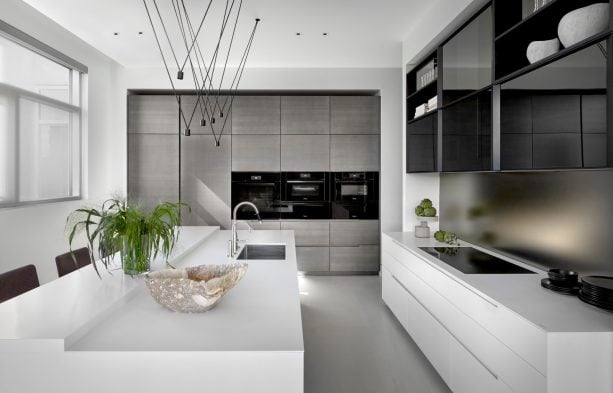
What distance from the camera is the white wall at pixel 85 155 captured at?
3311mm

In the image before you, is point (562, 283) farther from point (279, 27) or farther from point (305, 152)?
point (305, 152)

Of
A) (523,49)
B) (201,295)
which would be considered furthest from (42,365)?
(523,49)

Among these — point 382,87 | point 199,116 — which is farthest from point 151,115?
point 382,87

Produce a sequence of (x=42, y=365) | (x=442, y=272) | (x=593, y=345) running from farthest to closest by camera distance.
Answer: (x=442, y=272)
(x=593, y=345)
(x=42, y=365)

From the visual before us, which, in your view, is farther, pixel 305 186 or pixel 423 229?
pixel 305 186

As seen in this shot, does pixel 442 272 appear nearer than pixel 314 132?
Yes

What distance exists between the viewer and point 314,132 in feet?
Answer: 16.6

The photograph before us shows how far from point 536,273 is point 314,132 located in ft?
11.2

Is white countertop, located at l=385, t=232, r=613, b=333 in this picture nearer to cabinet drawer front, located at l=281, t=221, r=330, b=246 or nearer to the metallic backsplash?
the metallic backsplash

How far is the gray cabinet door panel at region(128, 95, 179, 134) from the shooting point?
16.3ft

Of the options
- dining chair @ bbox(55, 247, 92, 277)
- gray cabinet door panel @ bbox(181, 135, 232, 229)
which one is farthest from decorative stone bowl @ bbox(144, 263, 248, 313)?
gray cabinet door panel @ bbox(181, 135, 232, 229)

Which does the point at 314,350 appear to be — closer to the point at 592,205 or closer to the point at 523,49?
the point at 592,205

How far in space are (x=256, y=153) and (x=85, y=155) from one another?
209cm

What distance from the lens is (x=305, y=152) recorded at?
5062 millimetres
